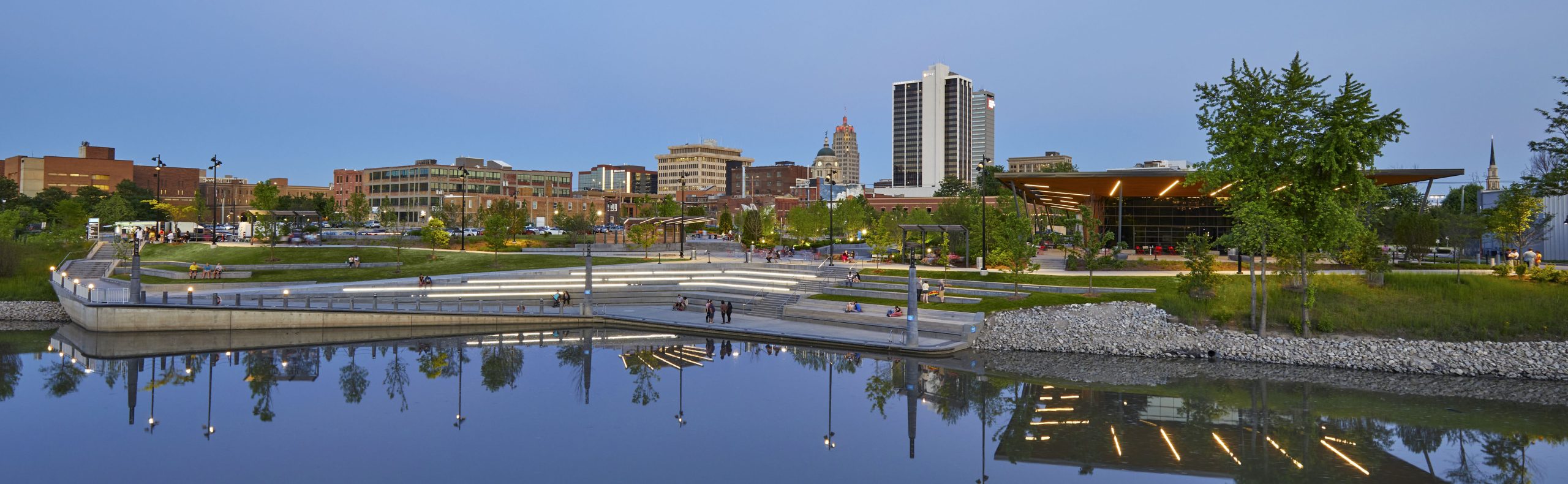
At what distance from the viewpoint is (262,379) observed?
2645 centimetres

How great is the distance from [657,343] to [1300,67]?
89.3 ft

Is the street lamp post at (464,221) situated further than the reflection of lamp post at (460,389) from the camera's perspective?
Yes

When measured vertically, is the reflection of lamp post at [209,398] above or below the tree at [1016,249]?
below

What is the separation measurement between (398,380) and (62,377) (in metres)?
11.2

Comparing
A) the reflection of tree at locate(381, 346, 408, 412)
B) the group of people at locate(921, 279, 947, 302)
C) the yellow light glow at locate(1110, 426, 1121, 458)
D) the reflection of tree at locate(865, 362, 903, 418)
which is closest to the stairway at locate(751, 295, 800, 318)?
the group of people at locate(921, 279, 947, 302)

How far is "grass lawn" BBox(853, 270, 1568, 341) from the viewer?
2995 cm

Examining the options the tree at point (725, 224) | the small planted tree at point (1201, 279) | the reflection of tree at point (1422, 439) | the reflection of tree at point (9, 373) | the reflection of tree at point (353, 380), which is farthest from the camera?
the tree at point (725, 224)

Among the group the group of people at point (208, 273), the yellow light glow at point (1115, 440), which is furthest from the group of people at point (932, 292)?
the group of people at point (208, 273)

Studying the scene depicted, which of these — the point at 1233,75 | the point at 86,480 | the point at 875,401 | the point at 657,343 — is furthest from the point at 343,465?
the point at 1233,75

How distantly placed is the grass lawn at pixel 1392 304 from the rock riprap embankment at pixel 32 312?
3885 centimetres

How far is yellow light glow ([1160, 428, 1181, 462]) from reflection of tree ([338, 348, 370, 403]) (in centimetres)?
2115

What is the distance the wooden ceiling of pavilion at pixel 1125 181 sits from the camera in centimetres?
4788

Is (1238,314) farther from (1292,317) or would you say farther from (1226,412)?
(1226,412)

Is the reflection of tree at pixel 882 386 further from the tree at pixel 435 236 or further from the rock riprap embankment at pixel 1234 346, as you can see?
the tree at pixel 435 236
